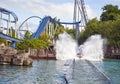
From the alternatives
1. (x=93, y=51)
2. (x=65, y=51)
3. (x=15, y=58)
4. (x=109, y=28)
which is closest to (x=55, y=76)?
(x=15, y=58)

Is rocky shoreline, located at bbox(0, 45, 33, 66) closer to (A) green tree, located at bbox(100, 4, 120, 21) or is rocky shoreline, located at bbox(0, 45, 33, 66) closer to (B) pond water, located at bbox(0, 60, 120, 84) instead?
(B) pond water, located at bbox(0, 60, 120, 84)

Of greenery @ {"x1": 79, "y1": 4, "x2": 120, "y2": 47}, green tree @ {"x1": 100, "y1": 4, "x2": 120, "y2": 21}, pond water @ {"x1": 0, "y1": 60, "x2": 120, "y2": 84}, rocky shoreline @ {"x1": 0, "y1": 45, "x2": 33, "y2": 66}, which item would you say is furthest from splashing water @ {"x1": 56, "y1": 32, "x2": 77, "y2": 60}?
pond water @ {"x1": 0, "y1": 60, "x2": 120, "y2": 84}

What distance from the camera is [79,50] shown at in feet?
279

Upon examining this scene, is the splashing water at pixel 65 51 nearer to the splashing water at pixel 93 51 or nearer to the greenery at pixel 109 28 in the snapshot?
the splashing water at pixel 93 51

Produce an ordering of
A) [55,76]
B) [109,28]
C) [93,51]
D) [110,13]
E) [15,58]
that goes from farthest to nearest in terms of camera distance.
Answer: [110,13], [109,28], [93,51], [15,58], [55,76]

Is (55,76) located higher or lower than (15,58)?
lower

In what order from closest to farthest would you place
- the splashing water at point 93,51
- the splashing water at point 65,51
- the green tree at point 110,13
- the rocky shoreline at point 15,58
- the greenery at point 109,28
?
1. the rocky shoreline at point 15,58
2. the splashing water at point 93,51
3. the splashing water at point 65,51
4. the greenery at point 109,28
5. the green tree at point 110,13

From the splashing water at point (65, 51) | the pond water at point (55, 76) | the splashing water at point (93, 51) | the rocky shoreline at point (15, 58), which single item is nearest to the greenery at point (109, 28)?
the splashing water at point (93, 51)

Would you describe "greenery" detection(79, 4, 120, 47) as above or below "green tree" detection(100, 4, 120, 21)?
below

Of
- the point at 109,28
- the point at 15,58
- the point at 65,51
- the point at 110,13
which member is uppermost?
the point at 110,13

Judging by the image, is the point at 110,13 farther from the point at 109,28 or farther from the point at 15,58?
the point at 15,58

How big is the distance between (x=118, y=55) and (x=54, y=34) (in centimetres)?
5070

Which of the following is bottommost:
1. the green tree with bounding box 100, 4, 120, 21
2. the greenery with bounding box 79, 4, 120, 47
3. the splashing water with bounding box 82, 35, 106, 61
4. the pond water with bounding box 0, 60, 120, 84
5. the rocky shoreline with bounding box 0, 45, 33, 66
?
the pond water with bounding box 0, 60, 120, 84

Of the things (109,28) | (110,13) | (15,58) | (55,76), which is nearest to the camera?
(55,76)
